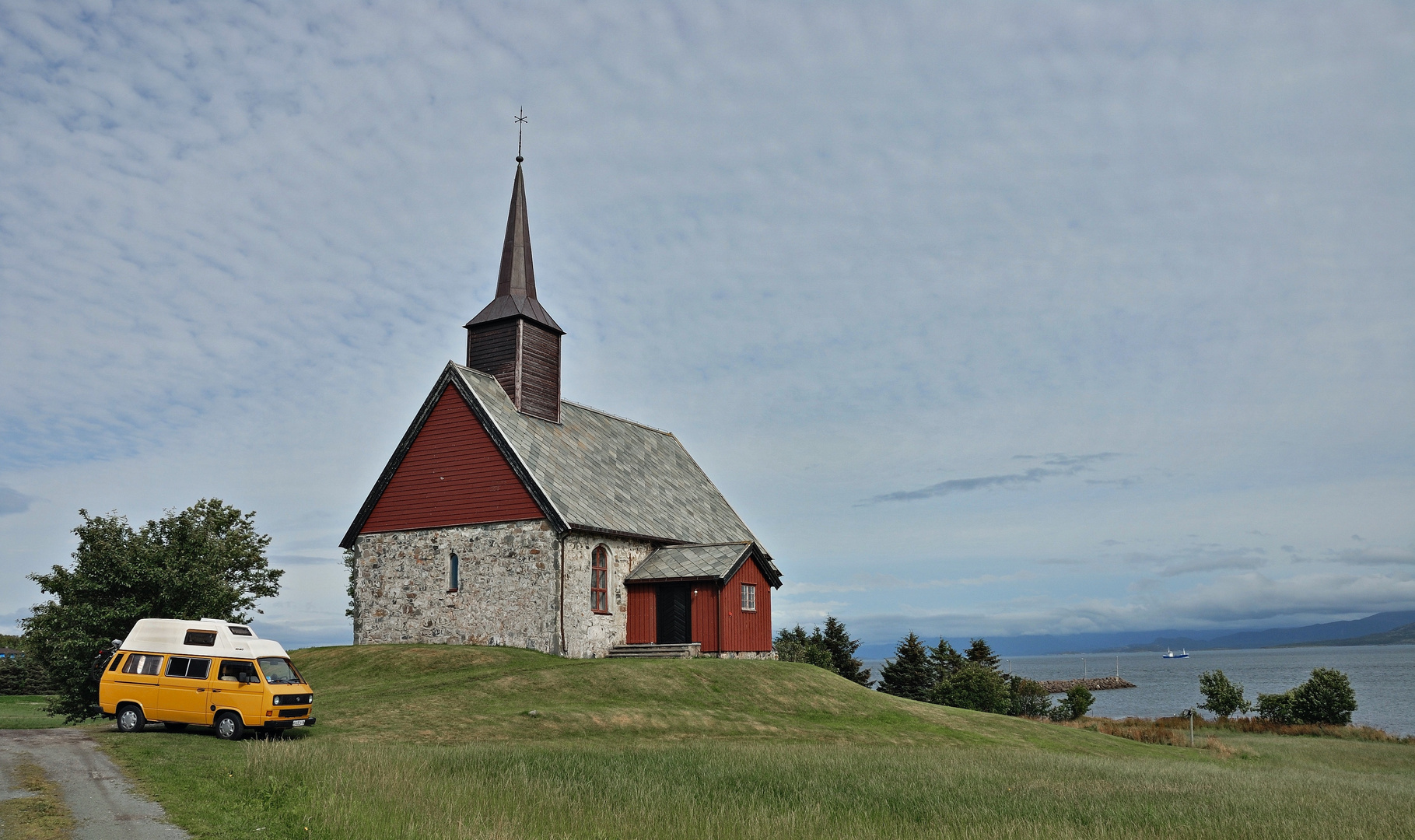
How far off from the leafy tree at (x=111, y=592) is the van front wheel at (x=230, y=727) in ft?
31.4

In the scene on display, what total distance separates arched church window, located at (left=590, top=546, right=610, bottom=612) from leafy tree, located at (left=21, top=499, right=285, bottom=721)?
12.3 meters

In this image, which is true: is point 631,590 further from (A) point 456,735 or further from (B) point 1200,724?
(B) point 1200,724

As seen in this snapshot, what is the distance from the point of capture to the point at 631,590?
36969mm

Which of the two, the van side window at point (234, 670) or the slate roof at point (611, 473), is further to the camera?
the slate roof at point (611, 473)

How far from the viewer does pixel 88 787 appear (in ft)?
44.0

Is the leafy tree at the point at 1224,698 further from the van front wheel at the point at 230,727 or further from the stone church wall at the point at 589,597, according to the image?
the van front wheel at the point at 230,727

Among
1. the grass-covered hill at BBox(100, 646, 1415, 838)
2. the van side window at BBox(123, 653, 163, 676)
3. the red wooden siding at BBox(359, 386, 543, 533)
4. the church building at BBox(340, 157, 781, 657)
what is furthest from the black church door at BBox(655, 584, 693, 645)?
the van side window at BBox(123, 653, 163, 676)

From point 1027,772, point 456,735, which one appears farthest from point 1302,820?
point 456,735

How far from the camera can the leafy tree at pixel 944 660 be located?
192 ft

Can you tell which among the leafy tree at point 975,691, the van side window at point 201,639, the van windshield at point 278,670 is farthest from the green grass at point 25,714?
the leafy tree at point 975,691

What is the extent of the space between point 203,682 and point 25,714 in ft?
84.8

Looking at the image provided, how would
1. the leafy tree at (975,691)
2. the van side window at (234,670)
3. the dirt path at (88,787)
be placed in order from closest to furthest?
the dirt path at (88,787) < the van side window at (234,670) < the leafy tree at (975,691)

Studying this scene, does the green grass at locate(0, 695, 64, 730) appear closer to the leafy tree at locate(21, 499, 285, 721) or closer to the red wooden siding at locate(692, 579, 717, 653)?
the leafy tree at locate(21, 499, 285, 721)

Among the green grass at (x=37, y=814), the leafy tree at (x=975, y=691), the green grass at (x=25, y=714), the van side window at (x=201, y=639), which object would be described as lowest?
the leafy tree at (x=975, y=691)
